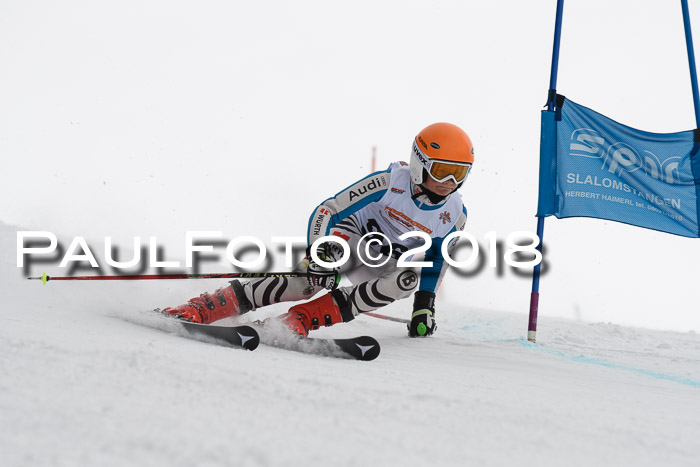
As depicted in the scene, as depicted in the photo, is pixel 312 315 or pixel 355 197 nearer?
pixel 312 315

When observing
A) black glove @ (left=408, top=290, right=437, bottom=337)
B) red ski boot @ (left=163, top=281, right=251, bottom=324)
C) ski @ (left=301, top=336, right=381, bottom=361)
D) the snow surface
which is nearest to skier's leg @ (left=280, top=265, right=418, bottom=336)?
red ski boot @ (left=163, top=281, right=251, bottom=324)

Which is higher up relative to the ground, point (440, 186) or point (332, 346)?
point (440, 186)

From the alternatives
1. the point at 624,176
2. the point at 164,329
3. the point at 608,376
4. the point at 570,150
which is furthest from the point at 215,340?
the point at 624,176

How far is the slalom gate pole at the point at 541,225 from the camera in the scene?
445 centimetres

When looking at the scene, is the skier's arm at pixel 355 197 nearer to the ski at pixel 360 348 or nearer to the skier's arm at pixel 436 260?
the skier's arm at pixel 436 260

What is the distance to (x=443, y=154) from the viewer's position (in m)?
3.29

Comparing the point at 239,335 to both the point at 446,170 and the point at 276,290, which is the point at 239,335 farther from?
the point at 446,170

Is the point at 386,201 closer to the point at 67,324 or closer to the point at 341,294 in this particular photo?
the point at 341,294

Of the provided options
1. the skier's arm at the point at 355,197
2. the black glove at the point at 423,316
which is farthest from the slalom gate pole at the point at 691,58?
the skier's arm at the point at 355,197

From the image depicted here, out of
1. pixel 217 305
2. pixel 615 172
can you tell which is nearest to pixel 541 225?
pixel 615 172

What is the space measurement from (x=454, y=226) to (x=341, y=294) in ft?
3.20

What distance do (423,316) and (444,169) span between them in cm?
111

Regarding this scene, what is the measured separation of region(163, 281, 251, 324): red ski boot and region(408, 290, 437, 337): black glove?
1168mm

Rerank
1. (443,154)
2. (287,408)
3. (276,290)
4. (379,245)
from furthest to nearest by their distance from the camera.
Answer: (379,245) < (276,290) < (443,154) < (287,408)
